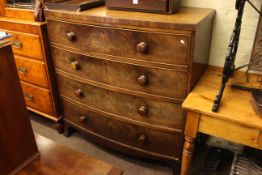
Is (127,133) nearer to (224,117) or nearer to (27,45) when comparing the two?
(224,117)

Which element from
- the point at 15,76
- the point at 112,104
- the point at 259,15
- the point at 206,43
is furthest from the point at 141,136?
the point at 259,15

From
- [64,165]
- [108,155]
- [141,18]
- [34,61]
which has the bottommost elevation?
[108,155]

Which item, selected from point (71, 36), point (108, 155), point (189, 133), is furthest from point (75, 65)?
point (189, 133)

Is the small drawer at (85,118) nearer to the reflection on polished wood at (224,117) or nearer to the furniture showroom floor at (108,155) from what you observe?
the furniture showroom floor at (108,155)

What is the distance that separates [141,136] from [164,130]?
0.16 metres

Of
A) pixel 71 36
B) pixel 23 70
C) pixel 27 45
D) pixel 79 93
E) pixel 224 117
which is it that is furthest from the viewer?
pixel 23 70

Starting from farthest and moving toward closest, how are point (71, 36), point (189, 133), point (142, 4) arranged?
point (71, 36) → point (142, 4) → point (189, 133)

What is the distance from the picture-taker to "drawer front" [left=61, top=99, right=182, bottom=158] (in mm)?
1396

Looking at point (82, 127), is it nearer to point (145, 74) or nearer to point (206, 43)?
Result: point (145, 74)

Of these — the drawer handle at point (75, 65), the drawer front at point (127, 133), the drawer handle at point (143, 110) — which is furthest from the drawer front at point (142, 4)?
the drawer front at point (127, 133)

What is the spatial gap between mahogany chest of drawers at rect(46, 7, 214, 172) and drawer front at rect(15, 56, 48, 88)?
0.13m

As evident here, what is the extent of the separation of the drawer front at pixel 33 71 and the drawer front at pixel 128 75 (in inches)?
8.4

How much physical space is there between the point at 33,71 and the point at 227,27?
1.34 meters

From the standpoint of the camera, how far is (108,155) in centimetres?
175
